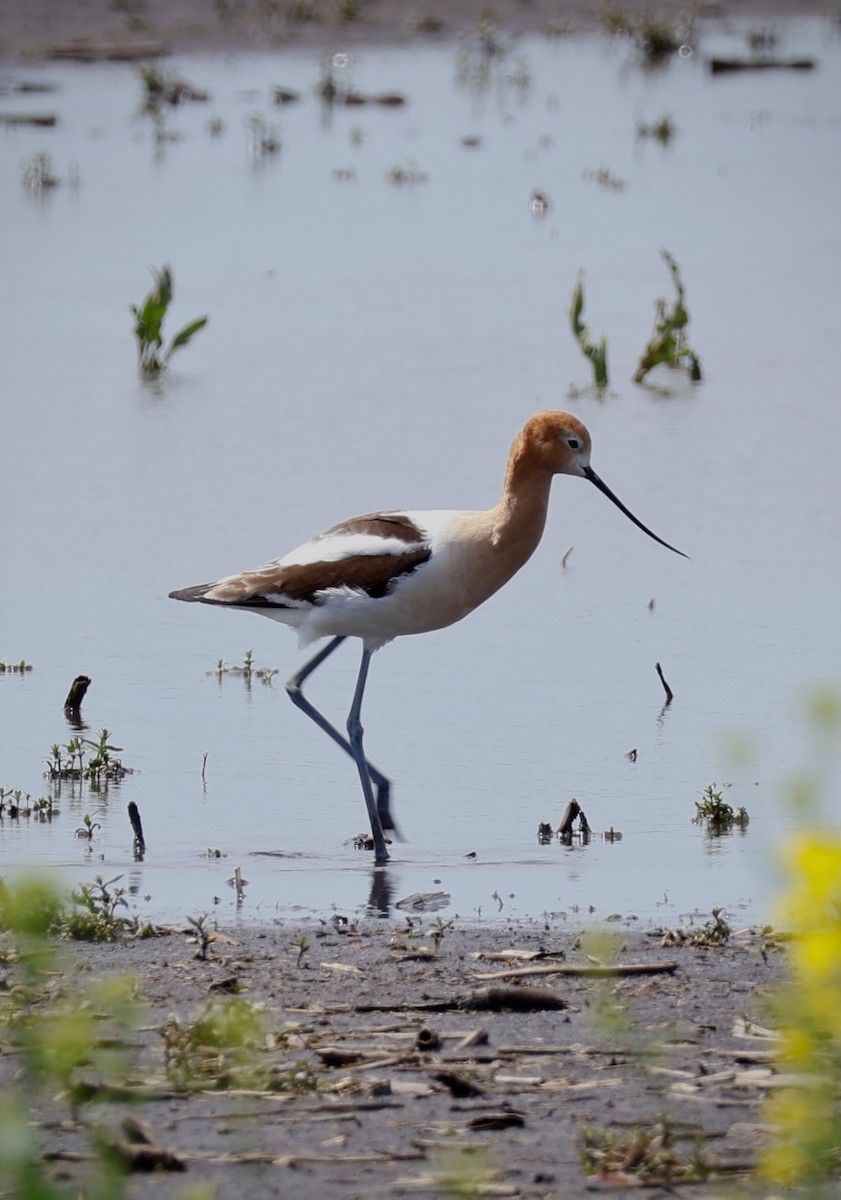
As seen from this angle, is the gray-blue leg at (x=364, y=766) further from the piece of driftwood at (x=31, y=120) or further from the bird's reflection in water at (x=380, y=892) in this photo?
the piece of driftwood at (x=31, y=120)

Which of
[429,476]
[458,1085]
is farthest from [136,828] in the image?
[429,476]

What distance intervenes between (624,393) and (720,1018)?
330 inches

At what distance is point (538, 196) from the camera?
18469 millimetres

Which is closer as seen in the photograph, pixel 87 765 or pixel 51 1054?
pixel 51 1054

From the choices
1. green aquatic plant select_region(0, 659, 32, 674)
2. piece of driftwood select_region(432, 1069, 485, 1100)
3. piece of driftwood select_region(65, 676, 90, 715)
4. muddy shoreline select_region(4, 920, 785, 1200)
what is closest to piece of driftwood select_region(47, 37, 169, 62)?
green aquatic plant select_region(0, 659, 32, 674)

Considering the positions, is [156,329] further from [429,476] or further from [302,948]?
[302,948]

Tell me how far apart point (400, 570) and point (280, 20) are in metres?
19.3

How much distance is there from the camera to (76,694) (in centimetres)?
782

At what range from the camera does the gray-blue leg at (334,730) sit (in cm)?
691

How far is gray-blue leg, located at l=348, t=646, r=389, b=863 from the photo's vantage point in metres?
6.63

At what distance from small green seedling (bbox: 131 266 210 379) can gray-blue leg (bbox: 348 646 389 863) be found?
19.6ft

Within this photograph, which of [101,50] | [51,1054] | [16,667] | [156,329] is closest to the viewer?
[51,1054]

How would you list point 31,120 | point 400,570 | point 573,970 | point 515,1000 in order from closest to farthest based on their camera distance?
1. point 515,1000
2. point 573,970
3. point 400,570
4. point 31,120

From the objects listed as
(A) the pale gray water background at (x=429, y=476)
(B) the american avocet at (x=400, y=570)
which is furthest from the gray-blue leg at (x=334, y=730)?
(A) the pale gray water background at (x=429, y=476)
